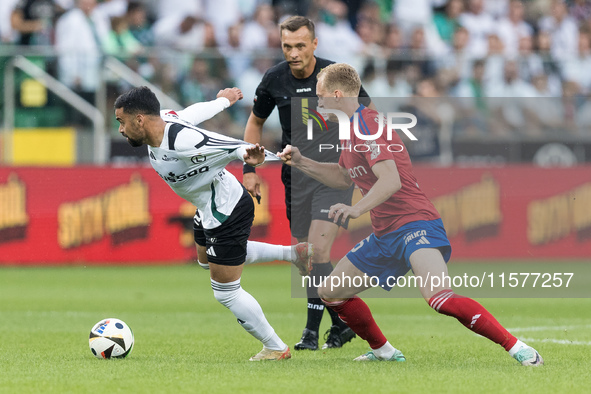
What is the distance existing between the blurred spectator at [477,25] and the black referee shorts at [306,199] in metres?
9.90

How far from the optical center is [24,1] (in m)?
14.4

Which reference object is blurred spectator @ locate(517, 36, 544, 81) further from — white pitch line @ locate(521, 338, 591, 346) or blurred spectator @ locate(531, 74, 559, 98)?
white pitch line @ locate(521, 338, 591, 346)

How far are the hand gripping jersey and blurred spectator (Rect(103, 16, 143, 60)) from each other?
28.3ft

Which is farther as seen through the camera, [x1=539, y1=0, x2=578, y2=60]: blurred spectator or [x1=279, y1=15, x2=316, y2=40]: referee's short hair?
[x1=539, y1=0, x2=578, y2=60]: blurred spectator

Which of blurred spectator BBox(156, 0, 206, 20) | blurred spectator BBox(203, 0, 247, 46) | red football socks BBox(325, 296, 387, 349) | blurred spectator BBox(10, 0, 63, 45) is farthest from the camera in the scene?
blurred spectator BBox(203, 0, 247, 46)

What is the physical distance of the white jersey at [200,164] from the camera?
20.5 ft

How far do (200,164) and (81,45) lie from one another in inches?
340

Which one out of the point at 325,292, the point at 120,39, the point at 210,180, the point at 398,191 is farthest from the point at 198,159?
the point at 120,39

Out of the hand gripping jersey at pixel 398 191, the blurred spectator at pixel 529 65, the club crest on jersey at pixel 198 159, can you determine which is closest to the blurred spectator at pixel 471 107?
the blurred spectator at pixel 529 65

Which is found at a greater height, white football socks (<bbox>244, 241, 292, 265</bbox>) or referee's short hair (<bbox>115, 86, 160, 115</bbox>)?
referee's short hair (<bbox>115, 86, 160, 115</bbox>)

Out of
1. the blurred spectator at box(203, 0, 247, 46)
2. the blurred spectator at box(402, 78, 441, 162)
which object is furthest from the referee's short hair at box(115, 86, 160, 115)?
the blurred spectator at box(203, 0, 247, 46)

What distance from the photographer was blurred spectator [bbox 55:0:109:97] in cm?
1362

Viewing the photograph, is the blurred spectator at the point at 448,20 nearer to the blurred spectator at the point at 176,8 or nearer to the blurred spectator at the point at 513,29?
the blurred spectator at the point at 513,29

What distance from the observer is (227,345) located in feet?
24.8
